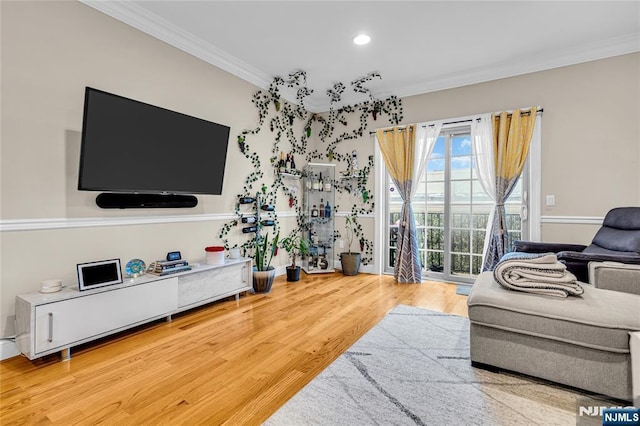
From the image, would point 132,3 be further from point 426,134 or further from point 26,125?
point 426,134

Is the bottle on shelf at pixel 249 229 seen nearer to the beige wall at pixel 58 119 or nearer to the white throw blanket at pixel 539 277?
the beige wall at pixel 58 119

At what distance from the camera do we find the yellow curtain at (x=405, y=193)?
415cm

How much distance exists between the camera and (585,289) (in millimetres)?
1973

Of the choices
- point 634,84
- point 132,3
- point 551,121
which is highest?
point 132,3

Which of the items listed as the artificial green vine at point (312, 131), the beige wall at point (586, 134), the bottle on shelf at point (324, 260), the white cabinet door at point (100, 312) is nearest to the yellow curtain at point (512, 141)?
the beige wall at point (586, 134)

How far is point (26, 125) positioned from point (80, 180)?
1.61ft

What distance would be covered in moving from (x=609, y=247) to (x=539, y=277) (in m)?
1.32

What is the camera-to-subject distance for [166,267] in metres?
2.73

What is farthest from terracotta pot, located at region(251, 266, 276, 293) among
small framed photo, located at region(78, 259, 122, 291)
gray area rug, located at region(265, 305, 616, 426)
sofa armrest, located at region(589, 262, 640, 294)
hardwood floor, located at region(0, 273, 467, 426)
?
sofa armrest, located at region(589, 262, 640, 294)

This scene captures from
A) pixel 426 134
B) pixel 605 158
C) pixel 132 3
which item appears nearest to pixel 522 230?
pixel 605 158

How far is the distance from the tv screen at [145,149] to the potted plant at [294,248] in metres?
1.39

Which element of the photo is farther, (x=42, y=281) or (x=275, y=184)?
(x=275, y=184)

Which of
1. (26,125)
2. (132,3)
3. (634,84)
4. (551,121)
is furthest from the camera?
(551,121)

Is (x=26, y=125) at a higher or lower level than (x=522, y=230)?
higher
